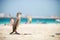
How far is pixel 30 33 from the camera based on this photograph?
5.49 feet

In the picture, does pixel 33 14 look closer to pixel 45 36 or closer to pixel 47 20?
pixel 47 20

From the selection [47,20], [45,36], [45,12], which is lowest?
[45,36]

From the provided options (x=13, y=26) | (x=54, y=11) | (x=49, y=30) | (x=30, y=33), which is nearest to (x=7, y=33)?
(x=13, y=26)

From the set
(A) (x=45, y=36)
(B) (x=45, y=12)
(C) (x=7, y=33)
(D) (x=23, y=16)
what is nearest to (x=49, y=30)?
(A) (x=45, y=36)

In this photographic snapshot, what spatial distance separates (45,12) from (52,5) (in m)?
0.14

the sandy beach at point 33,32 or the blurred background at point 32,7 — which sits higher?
the blurred background at point 32,7

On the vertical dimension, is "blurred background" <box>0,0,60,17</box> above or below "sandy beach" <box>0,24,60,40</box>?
above

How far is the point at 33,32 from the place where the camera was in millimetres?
1692

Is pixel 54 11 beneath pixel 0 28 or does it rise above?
above

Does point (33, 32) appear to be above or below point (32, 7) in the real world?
below

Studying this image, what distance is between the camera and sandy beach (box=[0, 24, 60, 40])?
1.61 metres

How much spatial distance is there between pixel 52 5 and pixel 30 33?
1.59ft

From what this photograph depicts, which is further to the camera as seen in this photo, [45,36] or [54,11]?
[54,11]

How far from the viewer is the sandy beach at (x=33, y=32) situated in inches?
63.5
